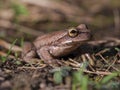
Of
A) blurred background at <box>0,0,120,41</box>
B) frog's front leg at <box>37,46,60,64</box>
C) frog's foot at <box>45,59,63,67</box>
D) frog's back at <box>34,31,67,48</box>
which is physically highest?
blurred background at <box>0,0,120,41</box>

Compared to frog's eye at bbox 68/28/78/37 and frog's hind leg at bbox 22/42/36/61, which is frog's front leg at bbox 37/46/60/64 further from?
frog's eye at bbox 68/28/78/37

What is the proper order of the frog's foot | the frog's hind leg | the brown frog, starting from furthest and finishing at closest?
the frog's hind leg, the brown frog, the frog's foot

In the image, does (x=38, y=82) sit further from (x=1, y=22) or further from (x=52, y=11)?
(x=52, y=11)

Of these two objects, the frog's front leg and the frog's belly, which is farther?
the frog's belly

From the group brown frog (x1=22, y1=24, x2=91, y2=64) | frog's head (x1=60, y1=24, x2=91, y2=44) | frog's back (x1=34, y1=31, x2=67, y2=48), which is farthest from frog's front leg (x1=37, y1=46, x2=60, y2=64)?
Answer: frog's head (x1=60, y1=24, x2=91, y2=44)

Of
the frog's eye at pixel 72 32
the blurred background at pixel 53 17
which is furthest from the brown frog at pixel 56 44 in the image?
the blurred background at pixel 53 17

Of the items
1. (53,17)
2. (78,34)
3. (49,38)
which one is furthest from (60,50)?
(53,17)

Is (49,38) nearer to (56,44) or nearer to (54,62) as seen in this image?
(56,44)
